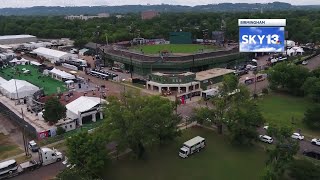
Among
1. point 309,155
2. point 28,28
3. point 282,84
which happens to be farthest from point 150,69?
point 28,28

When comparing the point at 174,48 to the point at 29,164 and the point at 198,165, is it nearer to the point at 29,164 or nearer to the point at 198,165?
the point at 198,165

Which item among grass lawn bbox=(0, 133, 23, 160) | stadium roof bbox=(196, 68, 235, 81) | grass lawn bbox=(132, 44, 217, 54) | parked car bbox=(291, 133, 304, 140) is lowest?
grass lawn bbox=(0, 133, 23, 160)

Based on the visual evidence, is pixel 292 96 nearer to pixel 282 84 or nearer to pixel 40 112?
pixel 282 84

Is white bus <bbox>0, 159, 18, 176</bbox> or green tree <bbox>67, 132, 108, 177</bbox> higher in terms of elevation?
green tree <bbox>67, 132, 108, 177</bbox>

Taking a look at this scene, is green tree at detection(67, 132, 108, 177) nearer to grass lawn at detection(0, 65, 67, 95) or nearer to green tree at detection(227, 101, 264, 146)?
green tree at detection(227, 101, 264, 146)

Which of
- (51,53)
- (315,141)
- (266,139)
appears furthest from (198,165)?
(51,53)

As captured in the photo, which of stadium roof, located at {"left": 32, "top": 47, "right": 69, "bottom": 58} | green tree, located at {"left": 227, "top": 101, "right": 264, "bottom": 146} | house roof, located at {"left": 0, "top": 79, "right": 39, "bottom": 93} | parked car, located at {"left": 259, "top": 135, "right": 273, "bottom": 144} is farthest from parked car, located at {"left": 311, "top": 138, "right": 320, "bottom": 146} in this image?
stadium roof, located at {"left": 32, "top": 47, "right": 69, "bottom": 58}
